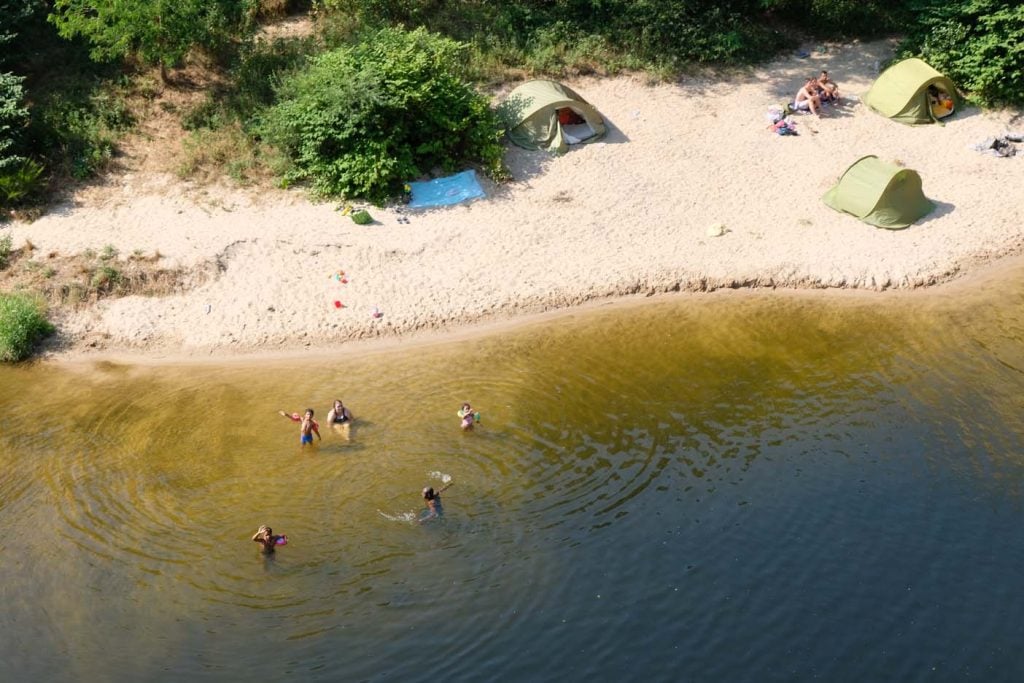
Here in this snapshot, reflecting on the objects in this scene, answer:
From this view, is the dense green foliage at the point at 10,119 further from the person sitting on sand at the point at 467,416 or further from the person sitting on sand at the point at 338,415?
the person sitting on sand at the point at 467,416

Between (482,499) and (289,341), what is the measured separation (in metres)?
7.07

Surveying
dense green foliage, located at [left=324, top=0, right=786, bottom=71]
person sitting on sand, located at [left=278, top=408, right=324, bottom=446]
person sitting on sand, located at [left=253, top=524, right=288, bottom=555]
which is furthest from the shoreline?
dense green foliage, located at [left=324, top=0, right=786, bottom=71]

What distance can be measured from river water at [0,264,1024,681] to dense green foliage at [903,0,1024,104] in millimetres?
9575

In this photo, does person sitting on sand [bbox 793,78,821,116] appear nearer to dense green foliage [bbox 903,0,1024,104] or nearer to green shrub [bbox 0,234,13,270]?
dense green foliage [bbox 903,0,1024,104]

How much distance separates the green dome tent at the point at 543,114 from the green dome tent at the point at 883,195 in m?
7.35

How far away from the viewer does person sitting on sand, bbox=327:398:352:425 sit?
19047mm

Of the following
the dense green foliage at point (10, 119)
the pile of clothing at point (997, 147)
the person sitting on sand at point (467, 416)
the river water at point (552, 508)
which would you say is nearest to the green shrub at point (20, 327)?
the river water at point (552, 508)

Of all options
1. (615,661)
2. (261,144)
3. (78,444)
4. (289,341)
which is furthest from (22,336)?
(615,661)

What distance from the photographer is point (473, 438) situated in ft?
61.9

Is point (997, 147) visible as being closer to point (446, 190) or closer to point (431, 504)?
point (446, 190)

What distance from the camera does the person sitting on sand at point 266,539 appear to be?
52.2ft

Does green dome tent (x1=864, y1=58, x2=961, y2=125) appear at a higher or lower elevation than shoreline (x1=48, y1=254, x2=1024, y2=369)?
higher

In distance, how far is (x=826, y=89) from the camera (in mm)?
29359

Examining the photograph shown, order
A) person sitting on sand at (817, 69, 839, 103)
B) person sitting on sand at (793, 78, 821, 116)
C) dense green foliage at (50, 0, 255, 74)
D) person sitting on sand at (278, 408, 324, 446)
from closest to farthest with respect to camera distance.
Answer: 1. person sitting on sand at (278, 408, 324, 446)
2. dense green foliage at (50, 0, 255, 74)
3. person sitting on sand at (793, 78, 821, 116)
4. person sitting on sand at (817, 69, 839, 103)
